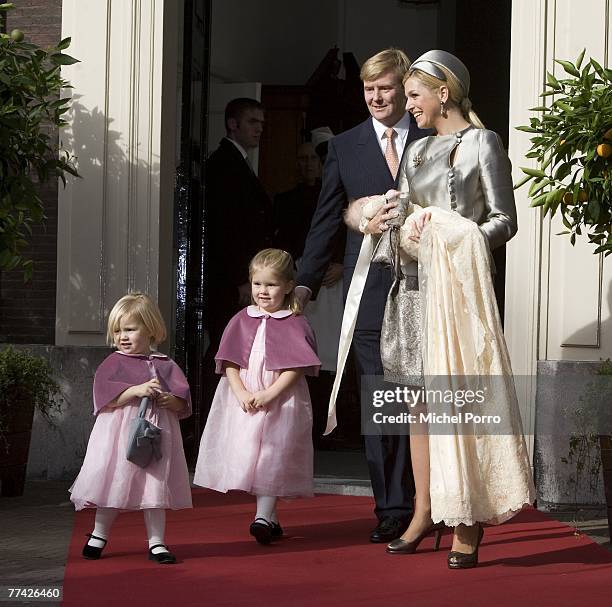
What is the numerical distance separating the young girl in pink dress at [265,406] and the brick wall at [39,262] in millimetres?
2550

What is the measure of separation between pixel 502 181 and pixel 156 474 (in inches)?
72.1

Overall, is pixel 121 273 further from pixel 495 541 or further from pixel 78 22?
pixel 495 541

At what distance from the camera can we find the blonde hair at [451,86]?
535 cm

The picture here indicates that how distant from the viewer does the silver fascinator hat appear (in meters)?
5.36

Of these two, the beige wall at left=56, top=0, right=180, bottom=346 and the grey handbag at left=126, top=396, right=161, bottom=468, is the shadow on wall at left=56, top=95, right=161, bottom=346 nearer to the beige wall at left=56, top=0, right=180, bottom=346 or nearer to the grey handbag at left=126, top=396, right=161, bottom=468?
the beige wall at left=56, top=0, right=180, bottom=346

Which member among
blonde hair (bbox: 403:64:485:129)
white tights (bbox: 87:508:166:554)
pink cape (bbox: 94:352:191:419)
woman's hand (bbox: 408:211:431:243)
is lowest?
white tights (bbox: 87:508:166:554)

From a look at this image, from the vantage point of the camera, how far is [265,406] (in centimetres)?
577

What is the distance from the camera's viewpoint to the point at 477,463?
5.06 m

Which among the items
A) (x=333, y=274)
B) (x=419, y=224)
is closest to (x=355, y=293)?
(x=419, y=224)

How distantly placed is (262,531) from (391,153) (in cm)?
185

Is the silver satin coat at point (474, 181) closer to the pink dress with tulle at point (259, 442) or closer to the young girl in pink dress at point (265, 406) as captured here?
the young girl in pink dress at point (265, 406)

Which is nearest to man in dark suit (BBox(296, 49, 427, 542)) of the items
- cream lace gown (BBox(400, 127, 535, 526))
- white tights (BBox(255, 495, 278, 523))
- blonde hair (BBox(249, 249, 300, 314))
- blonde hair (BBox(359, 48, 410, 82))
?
blonde hair (BBox(359, 48, 410, 82))

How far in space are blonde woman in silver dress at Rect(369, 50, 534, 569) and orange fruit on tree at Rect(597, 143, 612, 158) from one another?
0.46m

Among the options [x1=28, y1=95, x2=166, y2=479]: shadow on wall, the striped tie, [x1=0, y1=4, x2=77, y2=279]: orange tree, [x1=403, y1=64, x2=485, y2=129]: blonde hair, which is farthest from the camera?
[x1=28, y1=95, x2=166, y2=479]: shadow on wall
